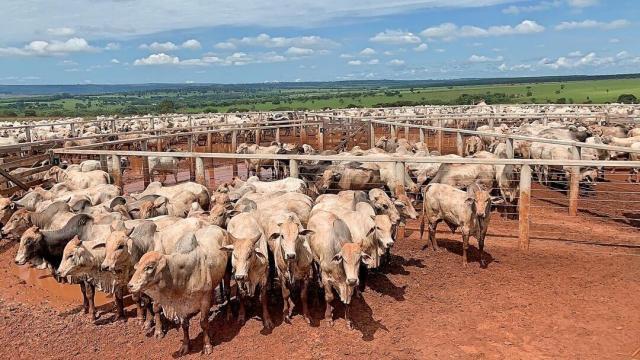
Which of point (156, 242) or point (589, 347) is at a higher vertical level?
point (156, 242)

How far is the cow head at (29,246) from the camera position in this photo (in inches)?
328

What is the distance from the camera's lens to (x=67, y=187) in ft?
42.3

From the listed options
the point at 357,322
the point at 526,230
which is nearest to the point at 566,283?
the point at 526,230

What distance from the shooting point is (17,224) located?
1000 cm

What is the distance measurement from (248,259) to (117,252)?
1785 mm

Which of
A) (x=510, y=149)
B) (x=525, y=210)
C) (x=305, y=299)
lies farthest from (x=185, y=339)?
(x=510, y=149)

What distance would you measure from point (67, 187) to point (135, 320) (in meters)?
6.37

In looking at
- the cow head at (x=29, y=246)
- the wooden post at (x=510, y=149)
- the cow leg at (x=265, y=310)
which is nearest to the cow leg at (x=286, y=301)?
the cow leg at (x=265, y=310)

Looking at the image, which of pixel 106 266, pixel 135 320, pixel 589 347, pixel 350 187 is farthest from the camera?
pixel 350 187

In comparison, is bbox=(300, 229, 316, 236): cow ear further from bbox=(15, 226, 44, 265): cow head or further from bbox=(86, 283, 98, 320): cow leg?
bbox=(15, 226, 44, 265): cow head

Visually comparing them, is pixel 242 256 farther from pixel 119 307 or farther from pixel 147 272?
pixel 119 307

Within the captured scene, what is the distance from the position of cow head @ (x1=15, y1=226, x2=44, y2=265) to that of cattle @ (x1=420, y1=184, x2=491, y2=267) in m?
6.93

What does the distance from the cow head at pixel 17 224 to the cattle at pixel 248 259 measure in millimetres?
4434

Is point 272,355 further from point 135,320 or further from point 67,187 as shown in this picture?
point 67,187
